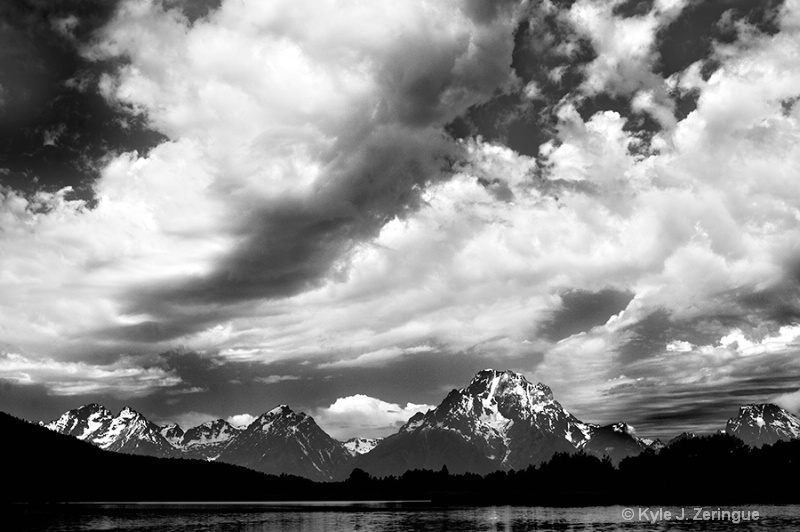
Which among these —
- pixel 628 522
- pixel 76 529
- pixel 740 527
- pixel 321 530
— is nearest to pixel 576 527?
pixel 628 522

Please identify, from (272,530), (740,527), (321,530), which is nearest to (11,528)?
(272,530)

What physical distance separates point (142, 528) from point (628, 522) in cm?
9543

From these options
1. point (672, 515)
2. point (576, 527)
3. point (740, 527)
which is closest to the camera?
point (740, 527)

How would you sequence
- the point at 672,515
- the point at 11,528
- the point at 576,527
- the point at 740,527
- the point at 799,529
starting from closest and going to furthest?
the point at 799,529
the point at 740,527
the point at 576,527
the point at 11,528
the point at 672,515

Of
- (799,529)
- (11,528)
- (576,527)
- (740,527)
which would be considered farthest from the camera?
(11,528)

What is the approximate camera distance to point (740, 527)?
114000mm

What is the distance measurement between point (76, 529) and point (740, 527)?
395 feet

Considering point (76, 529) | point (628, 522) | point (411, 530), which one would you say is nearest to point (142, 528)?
point (76, 529)

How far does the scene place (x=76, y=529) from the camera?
134 meters

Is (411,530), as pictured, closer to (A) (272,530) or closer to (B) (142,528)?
(A) (272,530)

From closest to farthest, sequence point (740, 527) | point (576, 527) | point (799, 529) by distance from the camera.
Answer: point (799, 529) → point (740, 527) → point (576, 527)

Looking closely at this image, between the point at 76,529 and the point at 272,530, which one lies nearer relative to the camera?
the point at 76,529

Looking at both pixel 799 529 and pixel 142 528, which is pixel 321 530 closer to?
pixel 142 528

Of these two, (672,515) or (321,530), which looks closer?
(321,530)
